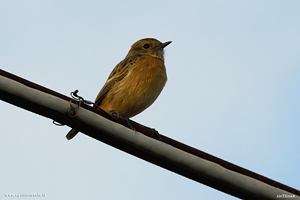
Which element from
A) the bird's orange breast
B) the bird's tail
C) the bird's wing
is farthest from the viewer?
the bird's wing

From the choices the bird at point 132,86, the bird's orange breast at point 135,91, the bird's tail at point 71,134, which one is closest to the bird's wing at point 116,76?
the bird at point 132,86

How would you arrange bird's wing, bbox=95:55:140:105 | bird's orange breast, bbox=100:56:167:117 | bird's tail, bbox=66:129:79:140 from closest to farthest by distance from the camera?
bird's orange breast, bbox=100:56:167:117 → bird's tail, bbox=66:129:79:140 → bird's wing, bbox=95:55:140:105

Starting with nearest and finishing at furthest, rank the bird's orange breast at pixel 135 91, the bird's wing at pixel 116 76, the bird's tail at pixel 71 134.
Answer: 1. the bird's orange breast at pixel 135 91
2. the bird's tail at pixel 71 134
3. the bird's wing at pixel 116 76

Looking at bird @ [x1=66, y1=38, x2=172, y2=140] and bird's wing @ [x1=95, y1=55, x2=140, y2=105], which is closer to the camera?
bird @ [x1=66, y1=38, x2=172, y2=140]

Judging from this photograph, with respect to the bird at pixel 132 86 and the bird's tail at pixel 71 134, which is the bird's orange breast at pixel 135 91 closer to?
the bird at pixel 132 86

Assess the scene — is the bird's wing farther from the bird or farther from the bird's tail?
the bird's tail

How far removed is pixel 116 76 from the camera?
8.67m

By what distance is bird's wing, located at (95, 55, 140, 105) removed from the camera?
8516 millimetres

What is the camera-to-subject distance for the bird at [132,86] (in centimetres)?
795

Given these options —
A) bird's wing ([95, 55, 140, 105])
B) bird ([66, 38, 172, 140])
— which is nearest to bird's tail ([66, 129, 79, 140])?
bird ([66, 38, 172, 140])

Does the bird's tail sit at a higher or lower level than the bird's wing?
lower

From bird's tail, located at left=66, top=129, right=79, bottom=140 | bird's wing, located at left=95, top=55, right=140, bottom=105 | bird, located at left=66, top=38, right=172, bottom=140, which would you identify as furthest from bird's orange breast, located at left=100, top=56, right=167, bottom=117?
bird's tail, located at left=66, top=129, right=79, bottom=140

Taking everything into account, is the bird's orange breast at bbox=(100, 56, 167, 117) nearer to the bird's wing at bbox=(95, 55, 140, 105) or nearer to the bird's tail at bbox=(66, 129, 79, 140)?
the bird's wing at bbox=(95, 55, 140, 105)

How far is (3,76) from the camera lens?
3680 millimetres
